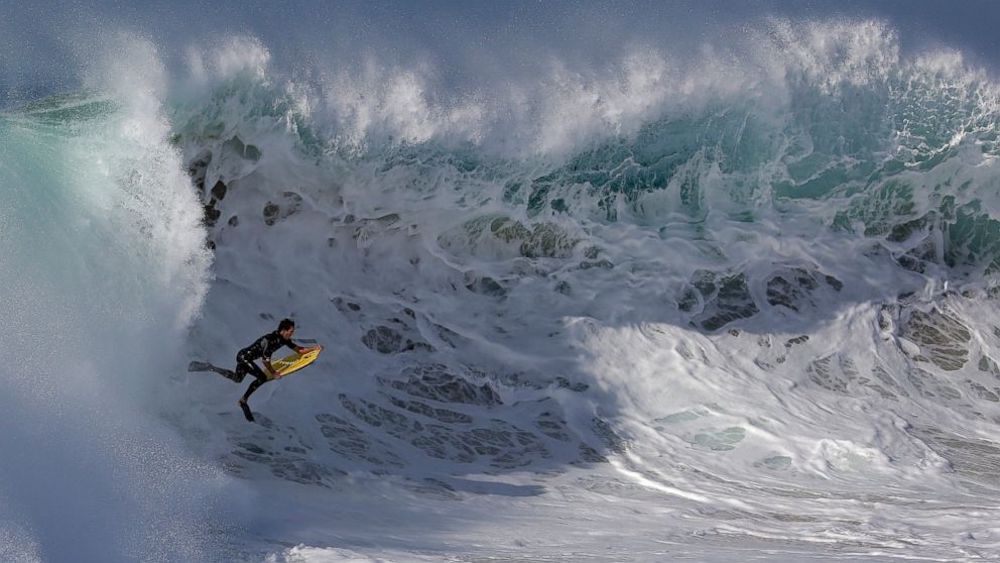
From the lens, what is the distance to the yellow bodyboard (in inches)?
368

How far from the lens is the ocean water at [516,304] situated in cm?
931

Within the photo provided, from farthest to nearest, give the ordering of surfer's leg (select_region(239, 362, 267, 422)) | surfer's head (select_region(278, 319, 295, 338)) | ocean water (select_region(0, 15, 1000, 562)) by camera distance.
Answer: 1. ocean water (select_region(0, 15, 1000, 562))
2. surfer's leg (select_region(239, 362, 267, 422))
3. surfer's head (select_region(278, 319, 295, 338))

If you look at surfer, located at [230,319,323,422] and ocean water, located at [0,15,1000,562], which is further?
ocean water, located at [0,15,1000,562]

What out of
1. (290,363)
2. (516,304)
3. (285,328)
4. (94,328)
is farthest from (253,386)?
(516,304)

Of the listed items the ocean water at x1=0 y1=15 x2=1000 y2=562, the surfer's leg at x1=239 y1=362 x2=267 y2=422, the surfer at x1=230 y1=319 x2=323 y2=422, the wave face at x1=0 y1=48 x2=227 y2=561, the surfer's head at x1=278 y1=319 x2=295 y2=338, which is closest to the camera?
the wave face at x1=0 y1=48 x2=227 y2=561

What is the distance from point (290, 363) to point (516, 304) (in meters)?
3.62

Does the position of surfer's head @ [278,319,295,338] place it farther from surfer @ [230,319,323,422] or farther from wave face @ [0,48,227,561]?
wave face @ [0,48,227,561]

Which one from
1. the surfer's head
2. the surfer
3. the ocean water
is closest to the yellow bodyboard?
the surfer

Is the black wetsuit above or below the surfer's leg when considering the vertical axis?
above

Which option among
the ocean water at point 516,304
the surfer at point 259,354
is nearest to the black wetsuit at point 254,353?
the surfer at point 259,354

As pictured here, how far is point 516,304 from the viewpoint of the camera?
40.6 feet

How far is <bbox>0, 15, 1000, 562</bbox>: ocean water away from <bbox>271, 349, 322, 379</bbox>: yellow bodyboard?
1151 millimetres

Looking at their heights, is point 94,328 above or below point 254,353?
above

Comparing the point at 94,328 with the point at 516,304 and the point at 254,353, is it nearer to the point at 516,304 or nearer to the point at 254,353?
the point at 254,353
